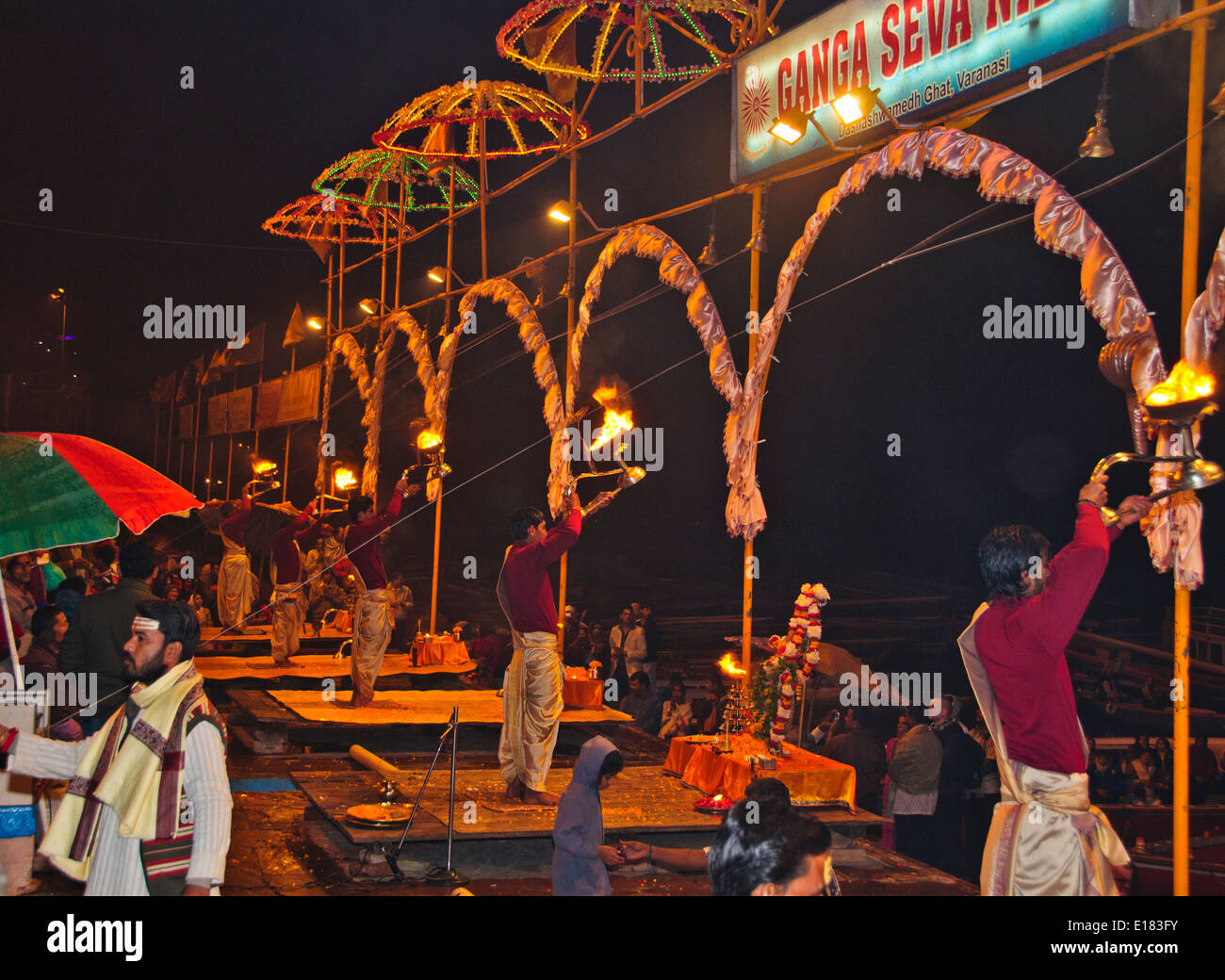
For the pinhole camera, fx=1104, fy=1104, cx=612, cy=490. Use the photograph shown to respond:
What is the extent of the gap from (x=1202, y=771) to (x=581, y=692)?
19.9ft

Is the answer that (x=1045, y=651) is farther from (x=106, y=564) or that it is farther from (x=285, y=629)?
(x=106, y=564)

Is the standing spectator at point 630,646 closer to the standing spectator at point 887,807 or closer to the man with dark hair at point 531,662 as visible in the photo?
Answer: the standing spectator at point 887,807

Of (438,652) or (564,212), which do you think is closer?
(564,212)

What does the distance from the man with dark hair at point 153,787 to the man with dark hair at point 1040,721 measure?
10.3ft

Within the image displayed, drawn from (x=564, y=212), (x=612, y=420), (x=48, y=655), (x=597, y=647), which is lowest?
(x=597, y=647)

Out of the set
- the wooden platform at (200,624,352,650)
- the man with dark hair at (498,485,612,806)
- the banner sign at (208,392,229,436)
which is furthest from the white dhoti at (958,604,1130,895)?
the banner sign at (208,392,229,436)

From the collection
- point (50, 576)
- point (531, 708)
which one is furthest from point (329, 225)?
point (531, 708)

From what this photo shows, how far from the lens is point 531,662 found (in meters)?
8.48

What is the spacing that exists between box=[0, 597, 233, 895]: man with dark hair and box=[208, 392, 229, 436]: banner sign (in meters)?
25.2

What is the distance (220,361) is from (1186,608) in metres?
26.2
